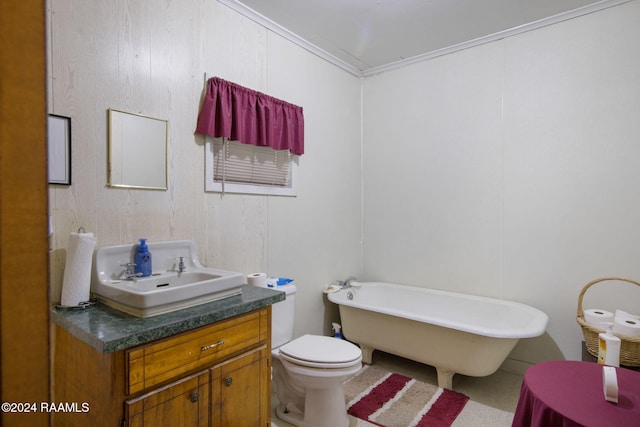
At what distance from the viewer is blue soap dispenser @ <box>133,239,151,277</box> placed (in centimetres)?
179

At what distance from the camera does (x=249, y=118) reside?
2393mm

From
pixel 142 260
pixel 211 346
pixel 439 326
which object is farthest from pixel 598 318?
pixel 142 260

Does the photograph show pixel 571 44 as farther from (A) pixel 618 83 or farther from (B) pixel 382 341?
(B) pixel 382 341

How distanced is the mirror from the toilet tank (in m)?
1.03

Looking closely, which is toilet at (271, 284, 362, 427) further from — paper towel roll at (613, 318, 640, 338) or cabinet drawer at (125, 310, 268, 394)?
paper towel roll at (613, 318, 640, 338)

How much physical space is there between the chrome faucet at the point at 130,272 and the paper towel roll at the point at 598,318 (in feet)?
9.04

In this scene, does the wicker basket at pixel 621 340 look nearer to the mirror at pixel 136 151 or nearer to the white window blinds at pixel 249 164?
the white window blinds at pixel 249 164

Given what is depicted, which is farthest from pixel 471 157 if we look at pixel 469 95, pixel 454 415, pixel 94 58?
pixel 94 58

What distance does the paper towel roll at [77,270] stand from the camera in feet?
4.95

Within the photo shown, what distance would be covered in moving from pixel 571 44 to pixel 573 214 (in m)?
1.27

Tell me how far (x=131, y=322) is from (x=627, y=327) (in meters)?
2.67

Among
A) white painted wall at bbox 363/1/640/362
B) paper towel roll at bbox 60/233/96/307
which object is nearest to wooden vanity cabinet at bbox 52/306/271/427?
paper towel roll at bbox 60/233/96/307

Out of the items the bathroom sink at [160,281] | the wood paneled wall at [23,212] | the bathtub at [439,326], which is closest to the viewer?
the wood paneled wall at [23,212]

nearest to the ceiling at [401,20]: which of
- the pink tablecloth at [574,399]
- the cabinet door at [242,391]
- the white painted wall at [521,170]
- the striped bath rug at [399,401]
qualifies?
the white painted wall at [521,170]
